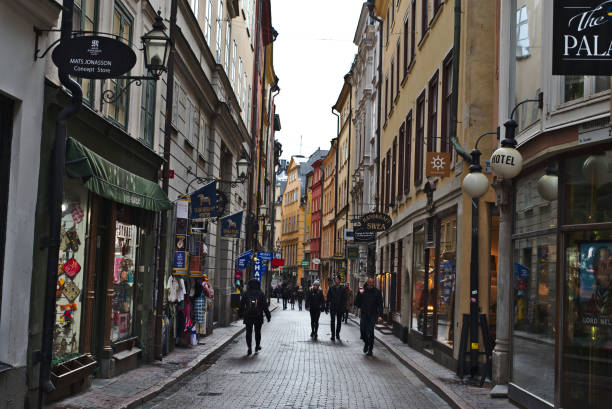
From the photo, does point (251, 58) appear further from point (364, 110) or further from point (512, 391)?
point (512, 391)

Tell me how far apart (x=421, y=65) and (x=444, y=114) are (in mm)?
4263

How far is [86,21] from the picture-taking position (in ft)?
35.7

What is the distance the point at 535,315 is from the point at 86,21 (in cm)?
738

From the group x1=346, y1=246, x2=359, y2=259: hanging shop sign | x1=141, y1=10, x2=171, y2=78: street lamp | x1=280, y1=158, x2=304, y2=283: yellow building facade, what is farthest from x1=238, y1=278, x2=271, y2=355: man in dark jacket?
x1=280, y1=158, x2=304, y2=283: yellow building facade

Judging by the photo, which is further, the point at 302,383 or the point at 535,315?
the point at 302,383

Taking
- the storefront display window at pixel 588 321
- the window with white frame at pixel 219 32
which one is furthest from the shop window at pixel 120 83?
the window with white frame at pixel 219 32

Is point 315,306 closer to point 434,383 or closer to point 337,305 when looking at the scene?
point 337,305

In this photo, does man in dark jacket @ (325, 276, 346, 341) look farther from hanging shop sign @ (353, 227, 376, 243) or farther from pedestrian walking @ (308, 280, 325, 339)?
hanging shop sign @ (353, 227, 376, 243)

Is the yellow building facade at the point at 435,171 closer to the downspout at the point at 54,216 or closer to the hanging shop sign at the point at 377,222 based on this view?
the hanging shop sign at the point at 377,222

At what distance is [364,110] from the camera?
1753 inches

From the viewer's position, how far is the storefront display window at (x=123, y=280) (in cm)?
1320

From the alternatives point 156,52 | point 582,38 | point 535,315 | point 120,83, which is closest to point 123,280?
point 120,83

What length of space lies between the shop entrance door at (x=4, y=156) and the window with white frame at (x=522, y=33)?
7.17 m

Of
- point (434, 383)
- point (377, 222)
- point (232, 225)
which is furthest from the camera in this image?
point (377, 222)
